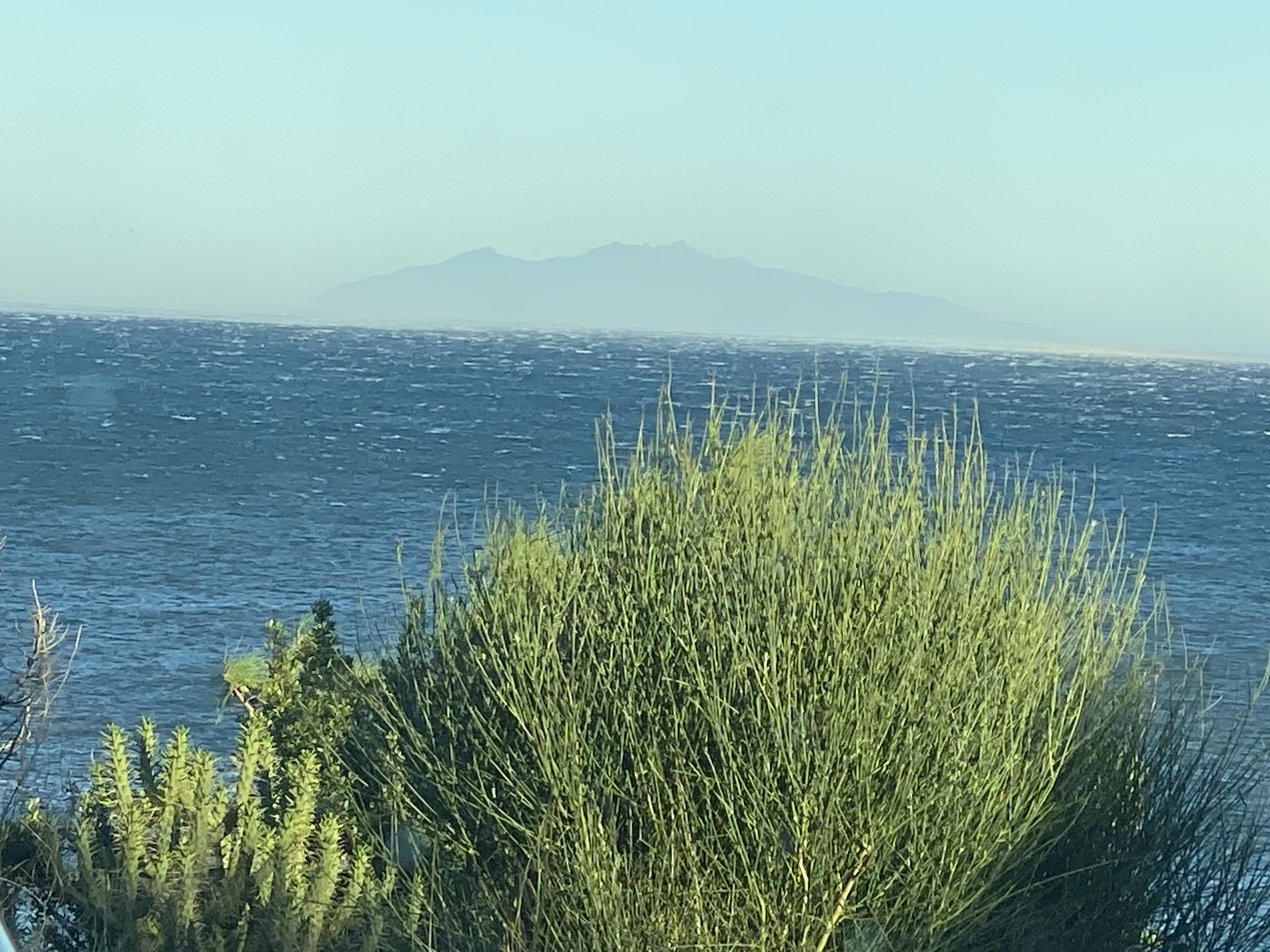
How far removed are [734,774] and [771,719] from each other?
38 cm

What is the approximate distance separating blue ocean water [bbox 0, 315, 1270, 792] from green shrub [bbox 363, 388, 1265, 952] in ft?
4.80

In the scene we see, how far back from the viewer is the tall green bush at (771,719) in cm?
1030

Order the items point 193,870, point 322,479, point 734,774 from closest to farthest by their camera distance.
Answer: point 193,870
point 734,774
point 322,479

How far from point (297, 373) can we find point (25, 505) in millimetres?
89076

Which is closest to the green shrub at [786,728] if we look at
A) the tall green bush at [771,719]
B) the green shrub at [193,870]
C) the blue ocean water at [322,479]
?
the tall green bush at [771,719]

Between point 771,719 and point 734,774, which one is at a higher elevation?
point 771,719

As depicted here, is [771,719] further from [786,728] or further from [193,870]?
[193,870]

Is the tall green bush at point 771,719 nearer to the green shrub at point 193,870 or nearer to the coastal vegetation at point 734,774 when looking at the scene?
the coastal vegetation at point 734,774

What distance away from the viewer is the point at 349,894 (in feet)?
33.1

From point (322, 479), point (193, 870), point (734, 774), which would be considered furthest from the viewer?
point (322, 479)

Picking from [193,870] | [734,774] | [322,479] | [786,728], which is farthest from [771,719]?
[322,479]

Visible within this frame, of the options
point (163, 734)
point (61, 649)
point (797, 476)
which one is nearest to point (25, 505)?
point (61, 649)

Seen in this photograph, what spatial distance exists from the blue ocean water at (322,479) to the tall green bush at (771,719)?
1.47 metres

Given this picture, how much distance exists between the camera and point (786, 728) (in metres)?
10.4
